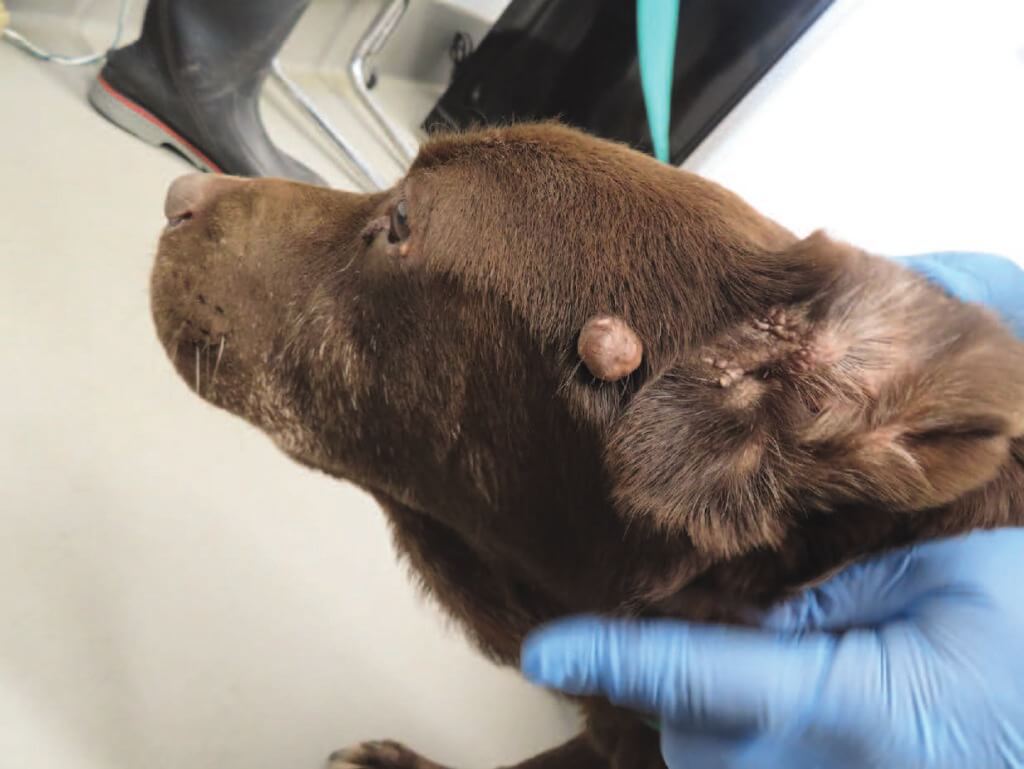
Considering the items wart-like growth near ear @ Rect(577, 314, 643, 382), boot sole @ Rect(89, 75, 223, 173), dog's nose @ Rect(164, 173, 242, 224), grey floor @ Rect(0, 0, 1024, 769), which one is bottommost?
grey floor @ Rect(0, 0, 1024, 769)

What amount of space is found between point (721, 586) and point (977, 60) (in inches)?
66.6

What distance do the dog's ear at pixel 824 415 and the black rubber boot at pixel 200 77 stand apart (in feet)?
4.52

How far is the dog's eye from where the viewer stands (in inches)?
32.4

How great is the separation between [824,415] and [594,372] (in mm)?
210

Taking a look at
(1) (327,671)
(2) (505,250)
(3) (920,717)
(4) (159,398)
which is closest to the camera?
(3) (920,717)

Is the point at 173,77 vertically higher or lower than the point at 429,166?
lower

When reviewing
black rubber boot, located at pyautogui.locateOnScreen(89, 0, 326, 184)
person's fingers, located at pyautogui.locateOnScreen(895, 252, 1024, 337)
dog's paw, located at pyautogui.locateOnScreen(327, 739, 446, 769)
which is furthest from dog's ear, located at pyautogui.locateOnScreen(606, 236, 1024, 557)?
black rubber boot, located at pyautogui.locateOnScreen(89, 0, 326, 184)

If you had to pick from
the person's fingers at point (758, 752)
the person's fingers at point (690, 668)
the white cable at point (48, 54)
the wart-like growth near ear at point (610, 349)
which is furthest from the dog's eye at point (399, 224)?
the white cable at point (48, 54)

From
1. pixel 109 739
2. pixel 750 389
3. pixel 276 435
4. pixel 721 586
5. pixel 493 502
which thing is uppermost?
pixel 750 389

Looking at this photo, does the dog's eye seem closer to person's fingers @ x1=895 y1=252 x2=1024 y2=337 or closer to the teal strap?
person's fingers @ x1=895 y1=252 x2=1024 y2=337

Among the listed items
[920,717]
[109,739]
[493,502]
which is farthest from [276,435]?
[920,717]

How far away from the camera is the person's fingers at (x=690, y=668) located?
25.6 inches

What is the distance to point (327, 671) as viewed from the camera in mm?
1204

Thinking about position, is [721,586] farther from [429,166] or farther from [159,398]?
[159,398]
